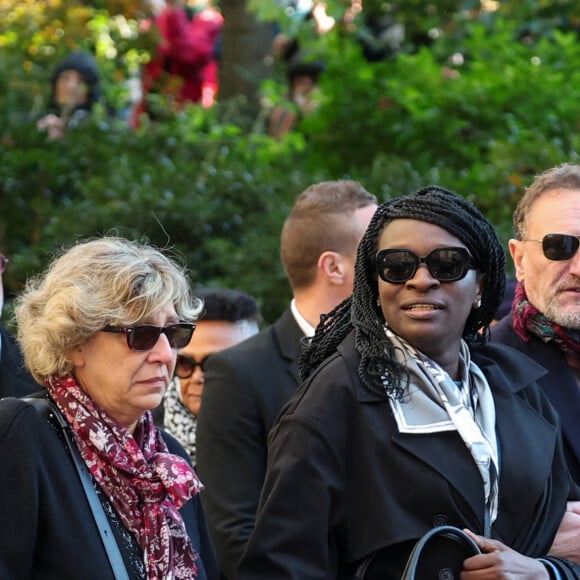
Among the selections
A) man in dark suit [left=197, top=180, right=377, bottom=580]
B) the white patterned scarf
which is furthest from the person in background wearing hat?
the white patterned scarf

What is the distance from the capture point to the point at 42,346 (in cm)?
393

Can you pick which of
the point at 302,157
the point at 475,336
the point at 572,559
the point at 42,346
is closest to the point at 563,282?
the point at 475,336

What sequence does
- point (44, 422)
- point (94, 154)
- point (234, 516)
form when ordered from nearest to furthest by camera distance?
1. point (44, 422)
2. point (234, 516)
3. point (94, 154)

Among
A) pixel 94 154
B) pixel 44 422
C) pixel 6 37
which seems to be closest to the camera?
pixel 44 422

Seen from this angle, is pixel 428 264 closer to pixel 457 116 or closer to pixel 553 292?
pixel 553 292

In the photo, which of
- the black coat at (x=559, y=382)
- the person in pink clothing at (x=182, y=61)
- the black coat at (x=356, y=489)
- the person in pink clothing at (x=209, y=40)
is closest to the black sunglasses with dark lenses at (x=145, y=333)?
the black coat at (x=356, y=489)

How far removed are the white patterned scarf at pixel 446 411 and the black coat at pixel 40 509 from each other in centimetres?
91

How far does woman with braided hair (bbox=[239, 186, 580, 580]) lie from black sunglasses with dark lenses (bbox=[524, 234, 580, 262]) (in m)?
0.72

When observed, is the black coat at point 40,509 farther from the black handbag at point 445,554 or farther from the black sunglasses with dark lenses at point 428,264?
the black sunglasses with dark lenses at point 428,264

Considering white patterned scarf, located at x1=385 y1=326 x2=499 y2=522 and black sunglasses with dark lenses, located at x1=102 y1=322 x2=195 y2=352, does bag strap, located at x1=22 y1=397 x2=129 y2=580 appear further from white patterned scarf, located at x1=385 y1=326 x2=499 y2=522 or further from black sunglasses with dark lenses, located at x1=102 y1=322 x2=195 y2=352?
white patterned scarf, located at x1=385 y1=326 x2=499 y2=522

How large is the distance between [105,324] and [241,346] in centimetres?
146

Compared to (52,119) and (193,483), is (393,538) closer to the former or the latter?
(193,483)

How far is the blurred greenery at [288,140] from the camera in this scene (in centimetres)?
882

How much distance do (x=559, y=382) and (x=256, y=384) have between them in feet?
3.88
